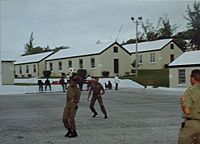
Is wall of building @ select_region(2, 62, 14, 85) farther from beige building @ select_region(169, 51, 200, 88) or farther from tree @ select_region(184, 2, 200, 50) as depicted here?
tree @ select_region(184, 2, 200, 50)

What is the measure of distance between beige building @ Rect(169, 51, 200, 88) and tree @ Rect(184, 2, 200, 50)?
28519 mm

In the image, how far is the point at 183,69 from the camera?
40844 millimetres

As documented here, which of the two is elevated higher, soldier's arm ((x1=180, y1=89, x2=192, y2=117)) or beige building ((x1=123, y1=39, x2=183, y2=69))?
beige building ((x1=123, y1=39, x2=183, y2=69))

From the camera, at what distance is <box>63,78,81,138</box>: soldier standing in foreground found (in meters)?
11.3

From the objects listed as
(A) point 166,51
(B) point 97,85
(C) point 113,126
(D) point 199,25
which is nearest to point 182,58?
(A) point 166,51

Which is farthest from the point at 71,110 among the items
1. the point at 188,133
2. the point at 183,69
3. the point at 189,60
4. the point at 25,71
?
the point at 25,71

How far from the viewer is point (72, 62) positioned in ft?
205

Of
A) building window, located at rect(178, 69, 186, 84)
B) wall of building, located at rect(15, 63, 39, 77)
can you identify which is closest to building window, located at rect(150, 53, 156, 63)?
wall of building, located at rect(15, 63, 39, 77)

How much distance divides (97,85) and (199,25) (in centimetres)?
6434

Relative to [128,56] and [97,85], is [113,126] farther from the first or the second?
[128,56]

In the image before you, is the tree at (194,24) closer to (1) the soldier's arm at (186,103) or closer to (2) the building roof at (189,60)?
(2) the building roof at (189,60)

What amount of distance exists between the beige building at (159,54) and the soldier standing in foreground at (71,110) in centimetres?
5310

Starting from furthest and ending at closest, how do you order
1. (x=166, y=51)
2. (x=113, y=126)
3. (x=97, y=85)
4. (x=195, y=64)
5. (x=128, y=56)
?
(x=166, y=51) → (x=128, y=56) → (x=195, y=64) → (x=97, y=85) → (x=113, y=126)

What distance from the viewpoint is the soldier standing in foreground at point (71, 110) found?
11258 mm
